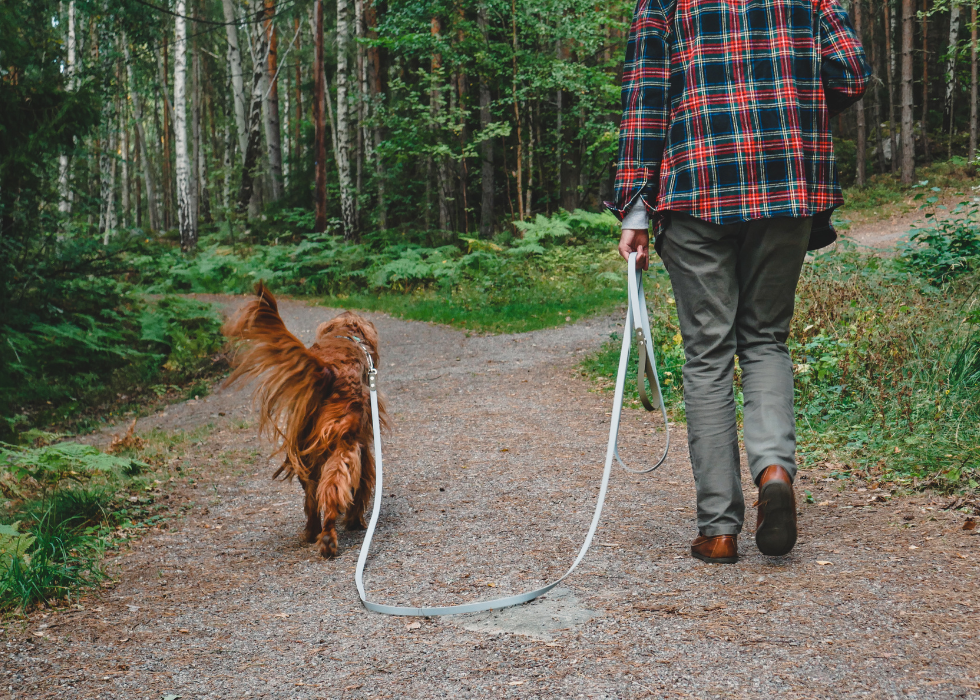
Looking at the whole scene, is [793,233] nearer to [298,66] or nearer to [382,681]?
[382,681]

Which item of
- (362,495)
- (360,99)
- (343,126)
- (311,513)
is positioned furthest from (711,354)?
(343,126)

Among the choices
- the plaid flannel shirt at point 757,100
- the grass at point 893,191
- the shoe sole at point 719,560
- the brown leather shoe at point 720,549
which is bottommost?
the shoe sole at point 719,560

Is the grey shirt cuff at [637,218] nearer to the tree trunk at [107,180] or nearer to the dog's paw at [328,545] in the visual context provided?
the dog's paw at [328,545]

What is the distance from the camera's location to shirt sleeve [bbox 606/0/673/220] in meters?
3.02

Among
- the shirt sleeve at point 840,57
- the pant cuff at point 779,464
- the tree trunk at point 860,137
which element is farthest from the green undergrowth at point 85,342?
the tree trunk at point 860,137

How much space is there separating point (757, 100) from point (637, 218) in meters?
0.62

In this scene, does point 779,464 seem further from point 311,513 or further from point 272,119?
point 272,119

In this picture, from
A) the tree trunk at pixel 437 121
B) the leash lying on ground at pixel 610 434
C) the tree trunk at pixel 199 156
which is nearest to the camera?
the leash lying on ground at pixel 610 434

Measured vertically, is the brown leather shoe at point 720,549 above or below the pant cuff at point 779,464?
below

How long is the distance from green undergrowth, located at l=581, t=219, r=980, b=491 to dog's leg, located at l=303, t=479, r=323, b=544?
2902 millimetres

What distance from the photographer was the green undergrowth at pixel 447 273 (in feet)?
41.2

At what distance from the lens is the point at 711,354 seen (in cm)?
301

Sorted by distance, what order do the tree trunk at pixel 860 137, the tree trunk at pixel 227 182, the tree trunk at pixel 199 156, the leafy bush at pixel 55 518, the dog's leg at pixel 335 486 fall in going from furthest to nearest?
the tree trunk at pixel 199 156, the tree trunk at pixel 860 137, the tree trunk at pixel 227 182, the dog's leg at pixel 335 486, the leafy bush at pixel 55 518

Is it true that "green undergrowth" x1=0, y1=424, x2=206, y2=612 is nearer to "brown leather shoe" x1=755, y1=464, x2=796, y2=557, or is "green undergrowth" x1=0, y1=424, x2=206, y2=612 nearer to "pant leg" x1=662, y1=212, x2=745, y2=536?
"pant leg" x1=662, y1=212, x2=745, y2=536
